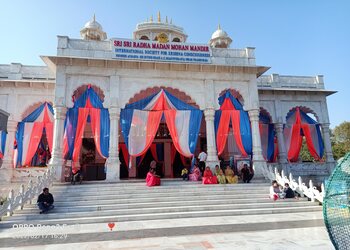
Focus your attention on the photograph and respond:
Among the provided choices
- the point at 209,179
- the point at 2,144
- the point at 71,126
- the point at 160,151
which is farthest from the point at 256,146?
the point at 2,144

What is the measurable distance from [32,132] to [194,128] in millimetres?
9484

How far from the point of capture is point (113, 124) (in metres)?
13.9

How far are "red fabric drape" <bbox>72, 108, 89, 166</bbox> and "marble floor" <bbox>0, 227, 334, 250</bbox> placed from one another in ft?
25.7

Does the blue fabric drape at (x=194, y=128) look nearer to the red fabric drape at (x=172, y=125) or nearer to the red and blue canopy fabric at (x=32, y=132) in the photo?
the red fabric drape at (x=172, y=125)

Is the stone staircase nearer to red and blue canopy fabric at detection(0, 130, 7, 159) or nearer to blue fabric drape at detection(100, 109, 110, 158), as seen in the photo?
blue fabric drape at detection(100, 109, 110, 158)

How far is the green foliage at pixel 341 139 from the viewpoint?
111 ft

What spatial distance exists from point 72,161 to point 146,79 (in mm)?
6193

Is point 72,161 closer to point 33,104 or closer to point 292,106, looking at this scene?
point 33,104

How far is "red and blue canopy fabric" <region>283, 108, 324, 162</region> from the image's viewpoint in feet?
59.6

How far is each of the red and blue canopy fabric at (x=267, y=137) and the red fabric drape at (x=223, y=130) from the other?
4635 mm

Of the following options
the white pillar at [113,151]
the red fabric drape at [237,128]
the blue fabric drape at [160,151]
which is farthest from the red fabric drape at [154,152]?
the red fabric drape at [237,128]

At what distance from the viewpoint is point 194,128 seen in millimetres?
14500

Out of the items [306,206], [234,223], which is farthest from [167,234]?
[306,206]

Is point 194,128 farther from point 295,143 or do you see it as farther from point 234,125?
point 295,143
